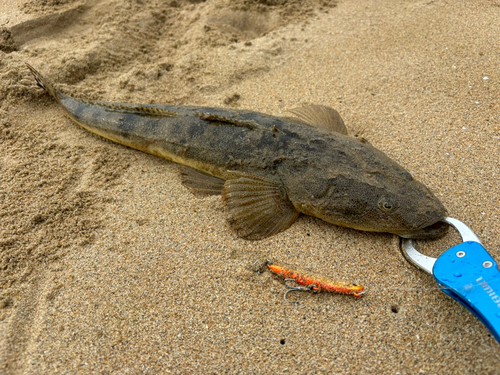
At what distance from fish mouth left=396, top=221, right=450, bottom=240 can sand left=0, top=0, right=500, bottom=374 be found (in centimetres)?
9

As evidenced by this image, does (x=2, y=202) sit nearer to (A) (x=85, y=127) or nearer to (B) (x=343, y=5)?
(A) (x=85, y=127)

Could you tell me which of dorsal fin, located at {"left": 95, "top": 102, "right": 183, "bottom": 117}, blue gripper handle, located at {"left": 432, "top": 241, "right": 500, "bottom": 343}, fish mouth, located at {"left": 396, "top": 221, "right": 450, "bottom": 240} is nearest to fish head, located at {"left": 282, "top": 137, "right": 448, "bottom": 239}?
fish mouth, located at {"left": 396, "top": 221, "right": 450, "bottom": 240}

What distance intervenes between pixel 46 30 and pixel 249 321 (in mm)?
5178

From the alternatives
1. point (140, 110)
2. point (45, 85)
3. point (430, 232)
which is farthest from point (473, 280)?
point (45, 85)

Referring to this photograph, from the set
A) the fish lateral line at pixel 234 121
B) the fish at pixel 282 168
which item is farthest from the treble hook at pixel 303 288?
the fish lateral line at pixel 234 121

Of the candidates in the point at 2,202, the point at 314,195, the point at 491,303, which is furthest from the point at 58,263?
the point at 491,303

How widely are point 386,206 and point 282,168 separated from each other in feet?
2.81

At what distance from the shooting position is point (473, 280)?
6.18 feet

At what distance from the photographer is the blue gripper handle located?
5.68 ft

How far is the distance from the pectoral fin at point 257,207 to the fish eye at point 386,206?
0.64m

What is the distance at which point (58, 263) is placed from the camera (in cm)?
248

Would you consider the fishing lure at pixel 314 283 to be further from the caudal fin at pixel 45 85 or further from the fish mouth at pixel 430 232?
the caudal fin at pixel 45 85

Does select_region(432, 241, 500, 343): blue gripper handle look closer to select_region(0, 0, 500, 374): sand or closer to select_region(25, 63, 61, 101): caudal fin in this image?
select_region(0, 0, 500, 374): sand

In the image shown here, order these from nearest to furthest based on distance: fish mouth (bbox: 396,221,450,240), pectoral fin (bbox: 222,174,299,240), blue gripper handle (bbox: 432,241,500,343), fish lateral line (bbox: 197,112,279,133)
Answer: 1. blue gripper handle (bbox: 432,241,500,343)
2. fish mouth (bbox: 396,221,450,240)
3. pectoral fin (bbox: 222,174,299,240)
4. fish lateral line (bbox: 197,112,279,133)
